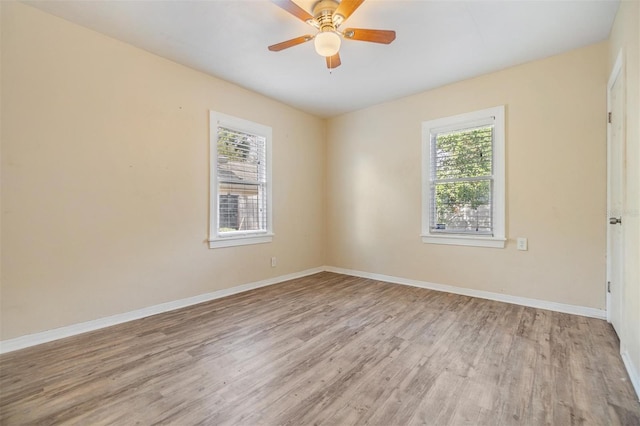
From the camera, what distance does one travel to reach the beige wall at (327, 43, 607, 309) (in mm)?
2799

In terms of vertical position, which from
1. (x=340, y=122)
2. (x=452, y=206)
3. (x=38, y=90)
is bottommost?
(x=452, y=206)

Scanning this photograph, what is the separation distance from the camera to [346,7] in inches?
79.2

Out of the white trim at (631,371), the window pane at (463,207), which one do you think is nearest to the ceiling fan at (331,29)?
the window pane at (463,207)

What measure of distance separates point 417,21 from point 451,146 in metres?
1.74

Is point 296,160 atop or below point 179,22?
below

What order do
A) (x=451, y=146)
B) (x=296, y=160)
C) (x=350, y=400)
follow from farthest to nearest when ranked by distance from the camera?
(x=296, y=160)
(x=451, y=146)
(x=350, y=400)

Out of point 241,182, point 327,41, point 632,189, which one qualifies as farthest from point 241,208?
point 632,189

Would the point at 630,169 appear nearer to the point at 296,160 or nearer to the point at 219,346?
the point at 219,346

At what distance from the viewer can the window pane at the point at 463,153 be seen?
3.44 m

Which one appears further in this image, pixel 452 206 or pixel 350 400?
pixel 452 206

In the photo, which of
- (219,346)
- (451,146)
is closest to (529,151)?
(451,146)

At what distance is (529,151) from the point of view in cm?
312

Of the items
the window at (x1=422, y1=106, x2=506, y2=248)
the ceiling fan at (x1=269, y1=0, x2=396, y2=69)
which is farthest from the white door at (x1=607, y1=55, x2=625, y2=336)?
the ceiling fan at (x1=269, y1=0, x2=396, y2=69)

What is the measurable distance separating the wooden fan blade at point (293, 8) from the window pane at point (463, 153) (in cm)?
241
